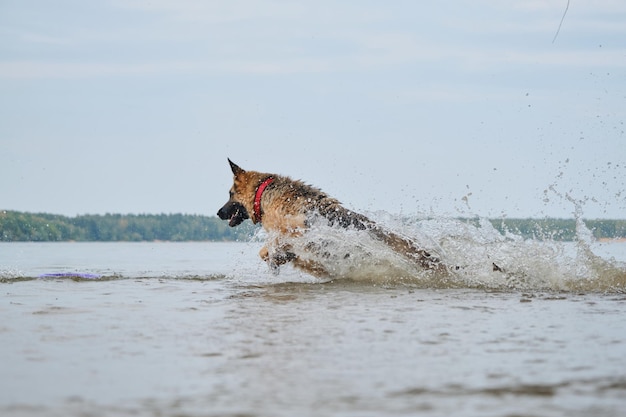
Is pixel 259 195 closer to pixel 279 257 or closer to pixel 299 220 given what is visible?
pixel 299 220

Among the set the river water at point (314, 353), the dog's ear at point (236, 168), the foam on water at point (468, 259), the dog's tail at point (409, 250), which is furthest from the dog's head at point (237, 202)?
the river water at point (314, 353)

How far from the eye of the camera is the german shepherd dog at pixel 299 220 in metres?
12.0

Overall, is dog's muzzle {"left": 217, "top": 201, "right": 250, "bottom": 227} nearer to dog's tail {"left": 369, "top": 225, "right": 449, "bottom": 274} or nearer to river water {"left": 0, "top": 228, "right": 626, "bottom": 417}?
dog's tail {"left": 369, "top": 225, "right": 449, "bottom": 274}

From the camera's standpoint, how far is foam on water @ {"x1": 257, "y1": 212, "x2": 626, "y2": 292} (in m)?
11.0

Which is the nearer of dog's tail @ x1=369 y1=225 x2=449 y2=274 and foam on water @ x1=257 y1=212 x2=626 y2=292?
foam on water @ x1=257 y1=212 x2=626 y2=292

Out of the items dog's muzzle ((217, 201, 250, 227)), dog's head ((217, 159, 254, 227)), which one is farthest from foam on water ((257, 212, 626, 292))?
dog's muzzle ((217, 201, 250, 227))

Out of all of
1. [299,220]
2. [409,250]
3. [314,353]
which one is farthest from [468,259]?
[314,353]

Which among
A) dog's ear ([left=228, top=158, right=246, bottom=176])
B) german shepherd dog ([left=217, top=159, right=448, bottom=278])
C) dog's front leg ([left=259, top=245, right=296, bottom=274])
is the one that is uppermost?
dog's ear ([left=228, top=158, right=246, bottom=176])

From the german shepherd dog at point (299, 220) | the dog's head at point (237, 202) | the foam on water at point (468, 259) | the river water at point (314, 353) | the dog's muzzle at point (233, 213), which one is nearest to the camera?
the river water at point (314, 353)

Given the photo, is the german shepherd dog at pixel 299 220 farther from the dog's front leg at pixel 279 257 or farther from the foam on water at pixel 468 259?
the foam on water at pixel 468 259

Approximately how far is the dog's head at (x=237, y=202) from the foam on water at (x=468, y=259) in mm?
1417

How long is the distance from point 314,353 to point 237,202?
28.5ft

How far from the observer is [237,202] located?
13734 mm

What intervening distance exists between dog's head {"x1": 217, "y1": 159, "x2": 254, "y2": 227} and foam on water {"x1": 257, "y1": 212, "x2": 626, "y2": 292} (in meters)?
1.42
